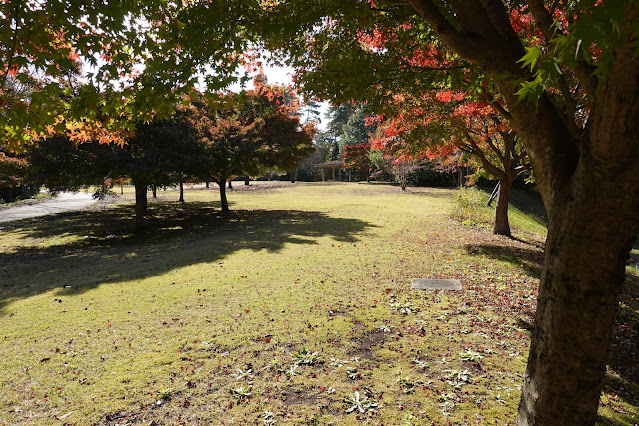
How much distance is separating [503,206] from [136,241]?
14999 mm

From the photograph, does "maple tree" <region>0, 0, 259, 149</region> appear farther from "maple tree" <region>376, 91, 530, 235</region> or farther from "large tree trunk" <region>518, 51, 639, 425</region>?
"maple tree" <region>376, 91, 530, 235</region>

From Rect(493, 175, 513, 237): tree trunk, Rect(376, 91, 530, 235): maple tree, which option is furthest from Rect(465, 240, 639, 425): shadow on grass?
Rect(376, 91, 530, 235): maple tree

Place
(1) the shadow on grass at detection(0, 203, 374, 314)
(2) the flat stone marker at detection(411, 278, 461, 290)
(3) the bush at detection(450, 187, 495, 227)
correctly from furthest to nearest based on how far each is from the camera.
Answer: (3) the bush at detection(450, 187, 495, 227), (1) the shadow on grass at detection(0, 203, 374, 314), (2) the flat stone marker at detection(411, 278, 461, 290)

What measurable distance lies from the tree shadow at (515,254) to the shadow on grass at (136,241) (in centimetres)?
428

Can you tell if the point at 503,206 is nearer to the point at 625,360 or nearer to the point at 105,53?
the point at 625,360

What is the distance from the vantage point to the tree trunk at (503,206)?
1274 cm

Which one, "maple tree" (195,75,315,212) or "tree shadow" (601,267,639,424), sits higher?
"maple tree" (195,75,315,212)

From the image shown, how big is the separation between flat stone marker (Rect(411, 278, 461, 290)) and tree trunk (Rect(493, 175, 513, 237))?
645 cm

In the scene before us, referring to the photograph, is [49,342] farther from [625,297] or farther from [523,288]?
[625,297]

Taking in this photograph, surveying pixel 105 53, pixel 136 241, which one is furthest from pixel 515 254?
pixel 136 241

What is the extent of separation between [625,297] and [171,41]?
33.4ft

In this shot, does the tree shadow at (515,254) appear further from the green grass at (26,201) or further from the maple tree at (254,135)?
the green grass at (26,201)

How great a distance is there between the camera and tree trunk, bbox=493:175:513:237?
12.7m

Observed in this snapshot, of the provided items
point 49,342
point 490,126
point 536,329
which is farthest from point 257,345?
point 490,126
